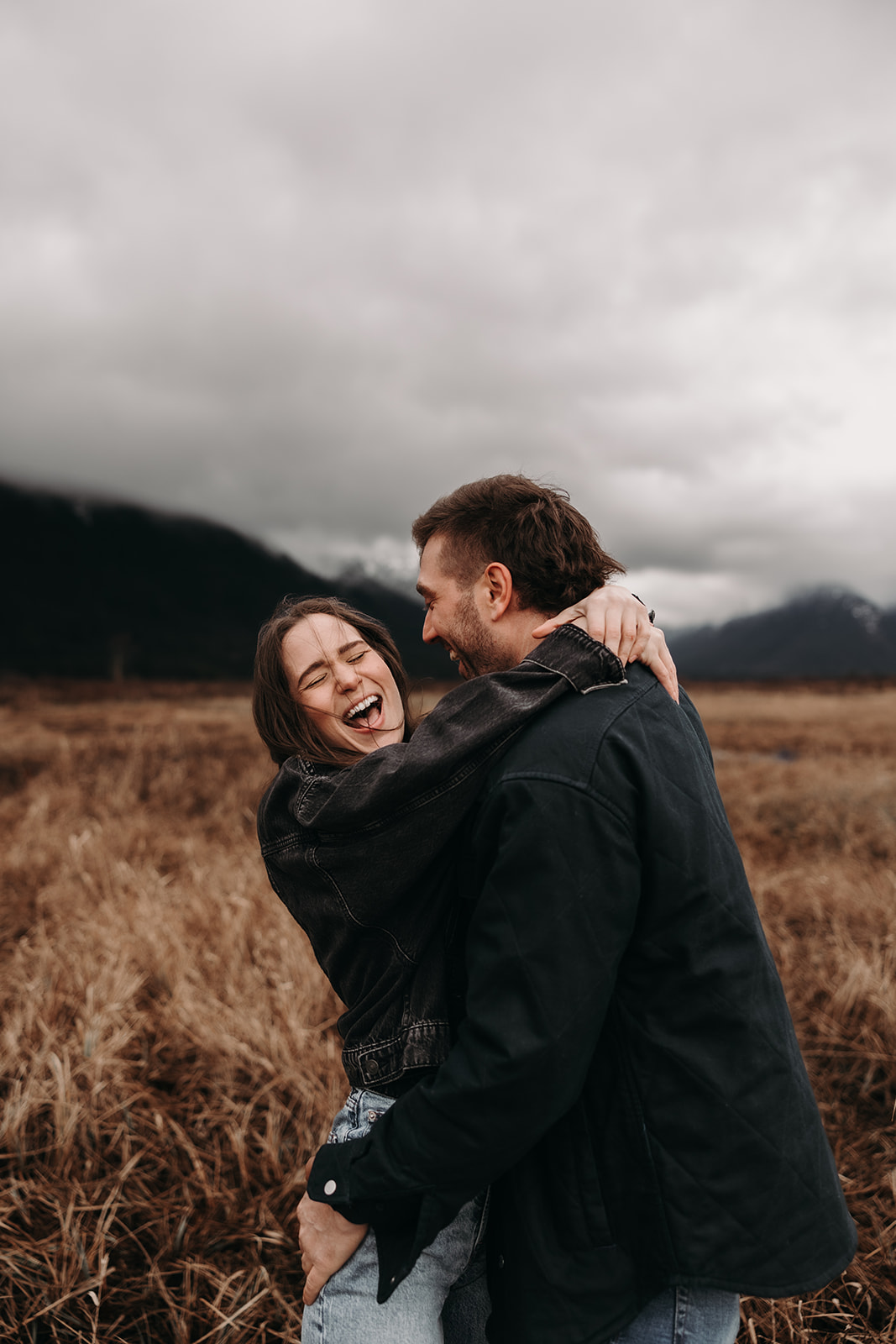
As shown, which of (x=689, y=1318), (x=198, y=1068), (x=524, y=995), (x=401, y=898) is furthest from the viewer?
(x=198, y=1068)

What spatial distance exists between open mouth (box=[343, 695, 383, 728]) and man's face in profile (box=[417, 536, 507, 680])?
29 centimetres

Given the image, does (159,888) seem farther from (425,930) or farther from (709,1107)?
(709,1107)

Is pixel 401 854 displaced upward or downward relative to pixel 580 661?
downward

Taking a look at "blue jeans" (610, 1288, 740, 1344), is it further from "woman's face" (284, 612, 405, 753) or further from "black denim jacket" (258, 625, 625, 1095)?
"woman's face" (284, 612, 405, 753)

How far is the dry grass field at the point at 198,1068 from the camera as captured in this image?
2359 mm

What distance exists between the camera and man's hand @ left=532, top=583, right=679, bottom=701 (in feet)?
4.94

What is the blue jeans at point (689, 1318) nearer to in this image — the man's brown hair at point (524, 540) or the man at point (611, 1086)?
the man at point (611, 1086)

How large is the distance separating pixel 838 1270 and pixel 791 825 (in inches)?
292

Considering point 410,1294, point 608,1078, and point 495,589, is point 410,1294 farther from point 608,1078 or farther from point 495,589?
point 495,589

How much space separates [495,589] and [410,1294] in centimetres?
150

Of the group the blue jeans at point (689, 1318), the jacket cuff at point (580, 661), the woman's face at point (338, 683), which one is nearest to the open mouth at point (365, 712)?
the woman's face at point (338, 683)

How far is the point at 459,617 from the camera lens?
6.02 ft

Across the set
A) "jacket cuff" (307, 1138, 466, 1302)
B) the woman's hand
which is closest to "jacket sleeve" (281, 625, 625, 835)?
"jacket cuff" (307, 1138, 466, 1302)

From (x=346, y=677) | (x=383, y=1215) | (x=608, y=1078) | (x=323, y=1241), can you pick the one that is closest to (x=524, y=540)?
(x=346, y=677)
